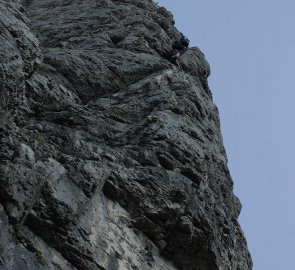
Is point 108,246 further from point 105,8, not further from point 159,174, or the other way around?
point 105,8

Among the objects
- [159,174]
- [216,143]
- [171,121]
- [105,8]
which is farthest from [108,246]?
[105,8]

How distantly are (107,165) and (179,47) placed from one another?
1584 centimetres

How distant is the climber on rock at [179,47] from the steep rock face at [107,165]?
3.85 m

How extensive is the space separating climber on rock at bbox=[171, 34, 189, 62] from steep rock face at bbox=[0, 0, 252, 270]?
3847mm

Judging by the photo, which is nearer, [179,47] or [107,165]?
[107,165]

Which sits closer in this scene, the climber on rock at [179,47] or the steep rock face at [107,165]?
the steep rock face at [107,165]

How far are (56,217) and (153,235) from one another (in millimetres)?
3458

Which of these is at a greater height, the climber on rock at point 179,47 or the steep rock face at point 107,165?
the climber on rock at point 179,47

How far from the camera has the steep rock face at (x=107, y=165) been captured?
11.6m

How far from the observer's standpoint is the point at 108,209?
13531 mm

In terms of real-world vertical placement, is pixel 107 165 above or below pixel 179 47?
below

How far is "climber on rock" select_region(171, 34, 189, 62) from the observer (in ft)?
91.3

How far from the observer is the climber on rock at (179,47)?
27.8 meters

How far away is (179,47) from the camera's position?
95.7 ft
